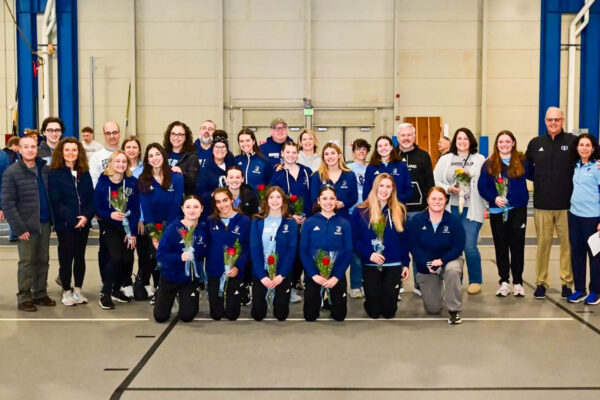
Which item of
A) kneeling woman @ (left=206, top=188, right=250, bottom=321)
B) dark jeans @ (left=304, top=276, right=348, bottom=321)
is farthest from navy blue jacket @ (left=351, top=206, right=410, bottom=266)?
kneeling woman @ (left=206, top=188, right=250, bottom=321)

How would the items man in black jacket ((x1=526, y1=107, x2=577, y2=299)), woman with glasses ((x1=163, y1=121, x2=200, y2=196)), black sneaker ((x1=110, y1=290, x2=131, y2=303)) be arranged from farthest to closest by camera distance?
woman with glasses ((x1=163, y1=121, x2=200, y2=196)) < black sneaker ((x1=110, y1=290, x2=131, y2=303)) < man in black jacket ((x1=526, y1=107, x2=577, y2=299))

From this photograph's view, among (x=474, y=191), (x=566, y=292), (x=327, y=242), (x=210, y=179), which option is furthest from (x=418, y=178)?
(x=210, y=179)

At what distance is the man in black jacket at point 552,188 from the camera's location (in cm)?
618

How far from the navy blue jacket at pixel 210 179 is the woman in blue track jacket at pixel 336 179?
0.87m

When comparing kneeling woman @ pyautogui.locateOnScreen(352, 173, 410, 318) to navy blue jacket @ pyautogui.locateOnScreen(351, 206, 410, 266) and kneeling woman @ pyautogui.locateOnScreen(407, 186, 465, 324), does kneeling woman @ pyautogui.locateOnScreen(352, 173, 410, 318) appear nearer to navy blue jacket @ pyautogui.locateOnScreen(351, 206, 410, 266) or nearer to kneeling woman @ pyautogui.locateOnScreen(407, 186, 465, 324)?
navy blue jacket @ pyautogui.locateOnScreen(351, 206, 410, 266)

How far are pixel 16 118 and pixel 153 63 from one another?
3653 millimetres

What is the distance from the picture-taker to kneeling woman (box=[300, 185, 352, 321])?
5.50m

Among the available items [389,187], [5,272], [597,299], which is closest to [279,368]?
[389,187]

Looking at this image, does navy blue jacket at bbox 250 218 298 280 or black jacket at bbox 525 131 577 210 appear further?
black jacket at bbox 525 131 577 210

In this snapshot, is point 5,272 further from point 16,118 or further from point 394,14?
point 394,14

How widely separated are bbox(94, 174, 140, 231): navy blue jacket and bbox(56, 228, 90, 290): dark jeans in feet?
0.76

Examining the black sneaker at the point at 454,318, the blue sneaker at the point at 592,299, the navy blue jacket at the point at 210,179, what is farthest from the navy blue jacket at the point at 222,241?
the blue sneaker at the point at 592,299

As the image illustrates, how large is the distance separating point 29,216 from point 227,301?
1.90m

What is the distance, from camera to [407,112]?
17359 mm
